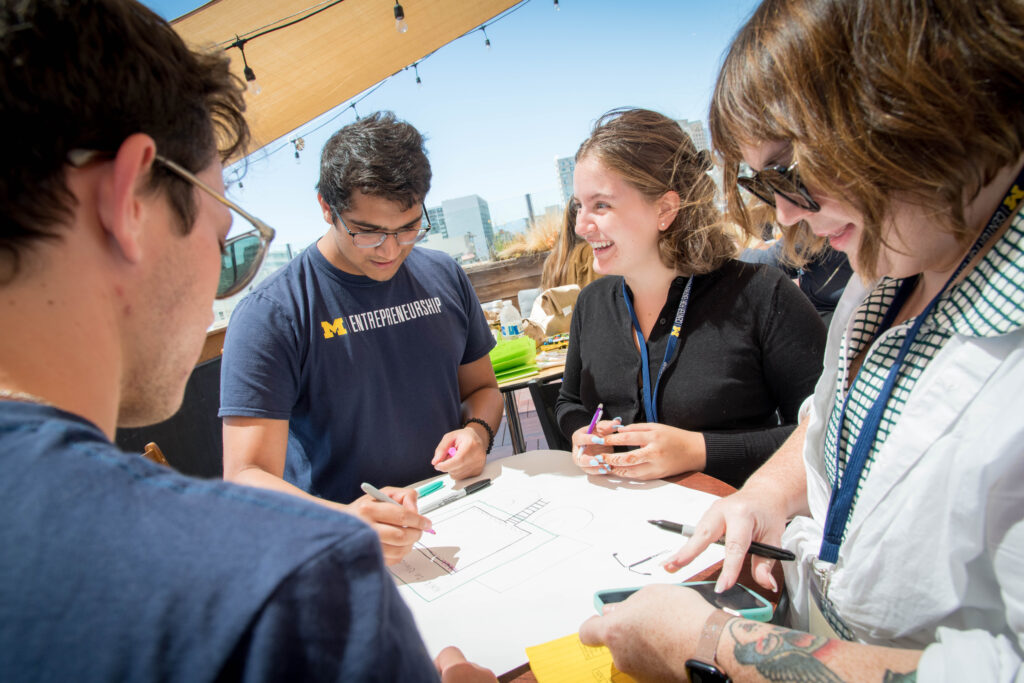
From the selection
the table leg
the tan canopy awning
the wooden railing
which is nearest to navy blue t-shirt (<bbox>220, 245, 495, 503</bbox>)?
the table leg

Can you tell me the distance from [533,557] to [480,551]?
142mm

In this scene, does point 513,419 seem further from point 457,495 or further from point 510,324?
point 457,495

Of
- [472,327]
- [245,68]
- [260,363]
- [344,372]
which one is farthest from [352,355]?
[245,68]

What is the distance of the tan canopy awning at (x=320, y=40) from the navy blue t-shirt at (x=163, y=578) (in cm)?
421

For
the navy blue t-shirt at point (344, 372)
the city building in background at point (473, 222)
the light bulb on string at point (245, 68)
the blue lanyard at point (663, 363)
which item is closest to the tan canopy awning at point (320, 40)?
the light bulb on string at point (245, 68)

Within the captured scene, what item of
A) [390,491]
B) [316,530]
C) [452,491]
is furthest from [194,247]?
[452,491]

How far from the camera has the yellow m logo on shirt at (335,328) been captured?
1.77 metres

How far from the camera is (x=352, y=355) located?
1798mm

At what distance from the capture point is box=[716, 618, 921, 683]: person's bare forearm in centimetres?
70

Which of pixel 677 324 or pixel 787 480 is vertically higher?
pixel 677 324

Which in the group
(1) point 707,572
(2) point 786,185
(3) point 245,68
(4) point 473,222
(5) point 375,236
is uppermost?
(3) point 245,68

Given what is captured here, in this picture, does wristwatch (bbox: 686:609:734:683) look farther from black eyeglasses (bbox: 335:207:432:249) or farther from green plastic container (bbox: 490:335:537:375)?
green plastic container (bbox: 490:335:537:375)

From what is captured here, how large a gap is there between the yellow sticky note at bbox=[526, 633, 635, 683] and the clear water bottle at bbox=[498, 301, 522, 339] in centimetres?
306

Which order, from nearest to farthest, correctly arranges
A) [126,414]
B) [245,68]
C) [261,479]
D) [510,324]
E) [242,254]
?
[126,414], [242,254], [261,479], [510,324], [245,68]
